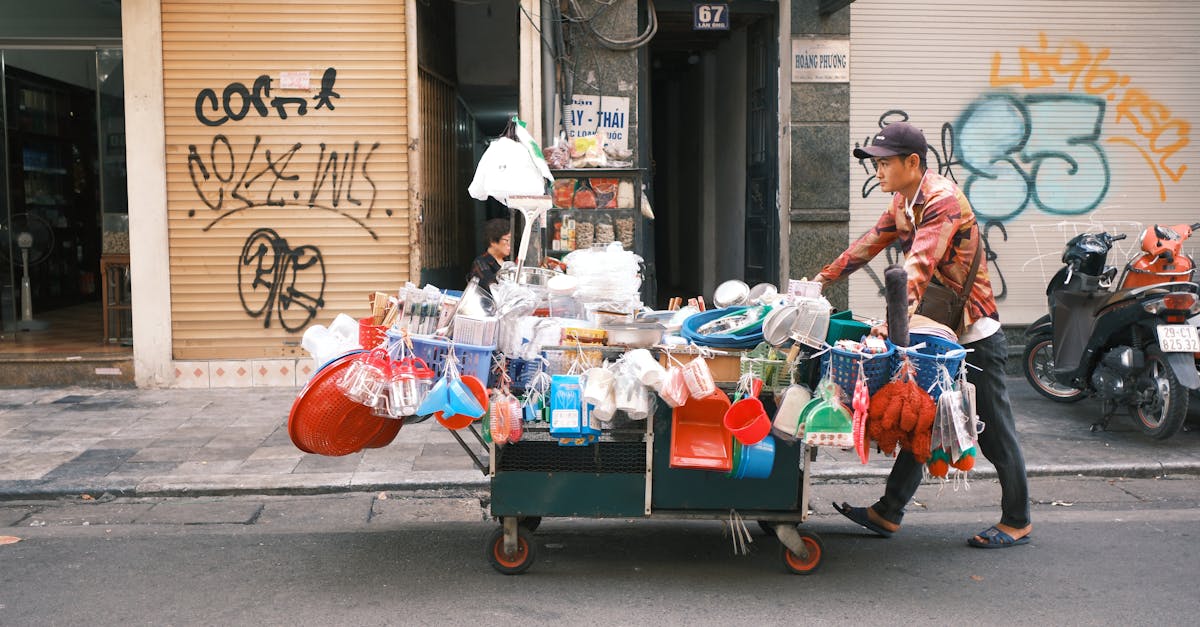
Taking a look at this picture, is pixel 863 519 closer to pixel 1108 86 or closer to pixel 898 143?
pixel 898 143

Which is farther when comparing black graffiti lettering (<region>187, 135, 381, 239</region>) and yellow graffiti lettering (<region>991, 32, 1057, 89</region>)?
yellow graffiti lettering (<region>991, 32, 1057, 89</region>)

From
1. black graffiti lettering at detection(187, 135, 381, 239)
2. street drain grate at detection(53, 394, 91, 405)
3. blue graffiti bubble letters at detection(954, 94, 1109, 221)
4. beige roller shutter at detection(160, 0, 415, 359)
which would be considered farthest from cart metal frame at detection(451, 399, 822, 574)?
blue graffiti bubble letters at detection(954, 94, 1109, 221)

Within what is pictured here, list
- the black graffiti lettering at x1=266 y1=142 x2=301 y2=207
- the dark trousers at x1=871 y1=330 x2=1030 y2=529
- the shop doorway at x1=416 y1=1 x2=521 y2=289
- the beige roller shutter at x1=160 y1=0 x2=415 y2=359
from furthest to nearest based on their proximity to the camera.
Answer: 1. the shop doorway at x1=416 y1=1 x2=521 y2=289
2. the black graffiti lettering at x1=266 y1=142 x2=301 y2=207
3. the beige roller shutter at x1=160 y1=0 x2=415 y2=359
4. the dark trousers at x1=871 y1=330 x2=1030 y2=529

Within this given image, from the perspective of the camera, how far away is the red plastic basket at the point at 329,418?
13.8 feet

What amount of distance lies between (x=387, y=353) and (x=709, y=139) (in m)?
9.59

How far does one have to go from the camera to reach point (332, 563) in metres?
4.80

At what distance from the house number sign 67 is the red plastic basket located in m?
6.07

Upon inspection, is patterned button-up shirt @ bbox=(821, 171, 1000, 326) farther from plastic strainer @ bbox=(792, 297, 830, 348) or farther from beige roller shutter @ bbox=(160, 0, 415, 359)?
beige roller shutter @ bbox=(160, 0, 415, 359)

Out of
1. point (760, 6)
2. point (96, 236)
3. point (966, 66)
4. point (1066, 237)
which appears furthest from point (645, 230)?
point (96, 236)

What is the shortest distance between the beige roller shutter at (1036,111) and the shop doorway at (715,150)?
80cm

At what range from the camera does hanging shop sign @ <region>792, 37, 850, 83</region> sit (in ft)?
30.5

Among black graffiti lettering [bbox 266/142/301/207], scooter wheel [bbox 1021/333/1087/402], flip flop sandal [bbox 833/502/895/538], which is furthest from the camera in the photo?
black graffiti lettering [bbox 266/142/301/207]

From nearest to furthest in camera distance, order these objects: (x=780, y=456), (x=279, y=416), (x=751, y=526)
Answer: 1. (x=780, y=456)
2. (x=751, y=526)
3. (x=279, y=416)

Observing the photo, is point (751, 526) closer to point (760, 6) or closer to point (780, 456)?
point (780, 456)
